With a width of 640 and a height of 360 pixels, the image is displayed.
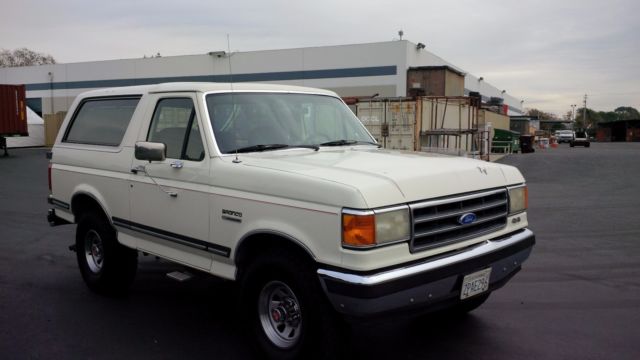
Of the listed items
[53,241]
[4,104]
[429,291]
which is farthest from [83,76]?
[429,291]

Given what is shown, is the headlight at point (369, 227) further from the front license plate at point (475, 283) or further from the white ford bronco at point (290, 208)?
the front license plate at point (475, 283)

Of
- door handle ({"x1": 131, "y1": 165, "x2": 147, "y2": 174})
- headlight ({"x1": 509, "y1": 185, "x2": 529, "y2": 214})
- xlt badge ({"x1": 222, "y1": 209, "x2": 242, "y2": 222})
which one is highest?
door handle ({"x1": 131, "y1": 165, "x2": 147, "y2": 174})

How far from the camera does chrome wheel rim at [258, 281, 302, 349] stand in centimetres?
371

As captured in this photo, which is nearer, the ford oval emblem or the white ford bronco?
the white ford bronco

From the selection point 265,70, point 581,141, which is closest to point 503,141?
point 265,70

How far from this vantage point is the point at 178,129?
459 cm

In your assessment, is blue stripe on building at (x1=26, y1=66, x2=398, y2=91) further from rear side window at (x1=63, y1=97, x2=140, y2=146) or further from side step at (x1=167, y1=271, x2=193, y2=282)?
side step at (x1=167, y1=271, x2=193, y2=282)

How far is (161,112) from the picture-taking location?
4871mm

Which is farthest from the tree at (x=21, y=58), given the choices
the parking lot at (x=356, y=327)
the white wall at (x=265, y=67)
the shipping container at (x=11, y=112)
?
the parking lot at (x=356, y=327)

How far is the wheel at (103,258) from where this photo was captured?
5375mm

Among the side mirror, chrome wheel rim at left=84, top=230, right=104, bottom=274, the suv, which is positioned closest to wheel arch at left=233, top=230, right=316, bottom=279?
the side mirror

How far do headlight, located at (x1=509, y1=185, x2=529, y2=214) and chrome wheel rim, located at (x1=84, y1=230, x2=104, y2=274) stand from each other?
4008mm

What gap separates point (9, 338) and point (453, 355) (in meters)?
3.54

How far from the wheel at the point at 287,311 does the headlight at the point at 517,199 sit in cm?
174
